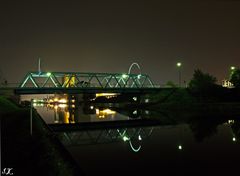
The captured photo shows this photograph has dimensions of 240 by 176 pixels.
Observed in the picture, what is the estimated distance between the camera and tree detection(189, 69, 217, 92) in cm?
7569

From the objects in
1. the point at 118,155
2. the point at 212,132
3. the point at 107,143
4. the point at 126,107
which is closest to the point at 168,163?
the point at 118,155

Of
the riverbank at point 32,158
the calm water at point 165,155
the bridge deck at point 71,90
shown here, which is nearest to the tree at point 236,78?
the bridge deck at point 71,90

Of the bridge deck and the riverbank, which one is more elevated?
the bridge deck

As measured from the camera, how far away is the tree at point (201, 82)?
248 feet

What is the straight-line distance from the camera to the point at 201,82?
257ft

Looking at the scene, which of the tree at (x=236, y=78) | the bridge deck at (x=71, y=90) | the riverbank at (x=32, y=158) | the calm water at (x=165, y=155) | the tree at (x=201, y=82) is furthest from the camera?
the tree at (x=236, y=78)

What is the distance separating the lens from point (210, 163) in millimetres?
20500

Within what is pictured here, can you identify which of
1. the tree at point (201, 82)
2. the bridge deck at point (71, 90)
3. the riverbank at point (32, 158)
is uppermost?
the tree at point (201, 82)

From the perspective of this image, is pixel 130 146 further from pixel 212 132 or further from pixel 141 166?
pixel 212 132

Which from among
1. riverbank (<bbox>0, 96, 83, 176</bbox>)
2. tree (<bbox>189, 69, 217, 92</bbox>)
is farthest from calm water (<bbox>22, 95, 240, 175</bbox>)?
tree (<bbox>189, 69, 217, 92</bbox>)

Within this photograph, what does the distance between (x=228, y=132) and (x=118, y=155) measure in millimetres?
17122

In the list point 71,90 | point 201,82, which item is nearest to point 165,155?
point 71,90

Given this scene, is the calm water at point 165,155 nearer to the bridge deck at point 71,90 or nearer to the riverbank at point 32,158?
the riverbank at point 32,158

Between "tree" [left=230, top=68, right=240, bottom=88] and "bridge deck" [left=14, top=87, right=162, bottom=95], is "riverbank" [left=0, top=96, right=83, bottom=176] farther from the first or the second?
"tree" [left=230, top=68, right=240, bottom=88]
